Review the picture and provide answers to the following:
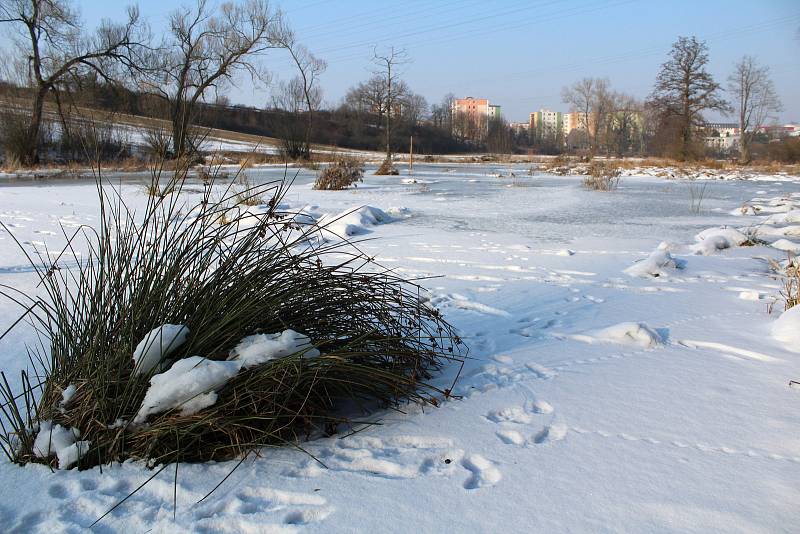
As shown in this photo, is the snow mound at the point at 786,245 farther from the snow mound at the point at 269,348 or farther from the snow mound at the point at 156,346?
the snow mound at the point at 156,346

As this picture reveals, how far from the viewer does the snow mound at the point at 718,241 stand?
18.6ft

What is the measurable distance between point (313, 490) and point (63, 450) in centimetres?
78

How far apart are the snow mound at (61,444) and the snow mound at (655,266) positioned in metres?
4.05

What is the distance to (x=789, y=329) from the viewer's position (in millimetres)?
2977

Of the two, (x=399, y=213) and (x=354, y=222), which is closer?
(x=354, y=222)

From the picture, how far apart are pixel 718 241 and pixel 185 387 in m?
5.67

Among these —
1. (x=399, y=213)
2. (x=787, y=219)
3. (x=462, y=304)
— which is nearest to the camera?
(x=462, y=304)

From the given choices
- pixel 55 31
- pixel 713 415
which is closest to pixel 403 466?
pixel 713 415

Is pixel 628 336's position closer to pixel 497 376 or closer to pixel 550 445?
pixel 497 376

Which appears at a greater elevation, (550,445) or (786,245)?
(786,245)

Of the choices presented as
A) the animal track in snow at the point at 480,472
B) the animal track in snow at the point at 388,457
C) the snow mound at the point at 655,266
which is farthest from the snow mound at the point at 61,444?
the snow mound at the point at 655,266

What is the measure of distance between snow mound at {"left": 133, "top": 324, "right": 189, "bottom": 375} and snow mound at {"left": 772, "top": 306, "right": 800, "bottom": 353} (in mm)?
2797

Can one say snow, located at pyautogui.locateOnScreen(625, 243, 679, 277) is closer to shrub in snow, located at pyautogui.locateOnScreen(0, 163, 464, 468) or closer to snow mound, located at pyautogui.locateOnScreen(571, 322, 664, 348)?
snow mound, located at pyautogui.locateOnScreen(571, 322, 664, 348)

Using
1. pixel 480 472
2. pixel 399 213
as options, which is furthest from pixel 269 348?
pixel 399 213
